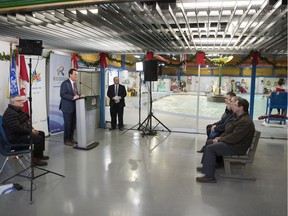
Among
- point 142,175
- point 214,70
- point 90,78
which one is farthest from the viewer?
point 214,70

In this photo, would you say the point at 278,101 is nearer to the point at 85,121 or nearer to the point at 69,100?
the point at 85,121

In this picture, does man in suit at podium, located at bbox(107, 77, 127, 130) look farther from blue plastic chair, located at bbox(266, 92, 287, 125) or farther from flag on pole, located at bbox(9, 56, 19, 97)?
blue plastic chair, located at bbox(266, 92, 287, 125)

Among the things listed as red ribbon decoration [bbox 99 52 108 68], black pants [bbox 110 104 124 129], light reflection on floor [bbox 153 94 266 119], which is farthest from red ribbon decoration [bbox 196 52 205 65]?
light reflection on floor [bbox 153 94 266 119]

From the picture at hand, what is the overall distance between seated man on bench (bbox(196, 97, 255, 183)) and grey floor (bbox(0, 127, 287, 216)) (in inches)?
9.1

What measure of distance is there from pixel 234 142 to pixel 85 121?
3016mm

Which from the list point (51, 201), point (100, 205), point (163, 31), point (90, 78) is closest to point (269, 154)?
point (163, 31)

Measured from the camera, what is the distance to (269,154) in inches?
206

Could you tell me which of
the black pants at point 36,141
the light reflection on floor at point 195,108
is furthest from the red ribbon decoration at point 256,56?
the black pants at point 36,141

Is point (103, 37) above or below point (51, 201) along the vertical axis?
above

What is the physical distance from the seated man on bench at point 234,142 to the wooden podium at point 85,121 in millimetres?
2634

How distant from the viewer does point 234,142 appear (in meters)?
3.51

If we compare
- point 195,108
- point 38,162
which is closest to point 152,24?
point 38,162

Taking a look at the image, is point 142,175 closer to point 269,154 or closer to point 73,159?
point 73,159

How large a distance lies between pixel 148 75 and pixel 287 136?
164 inches
